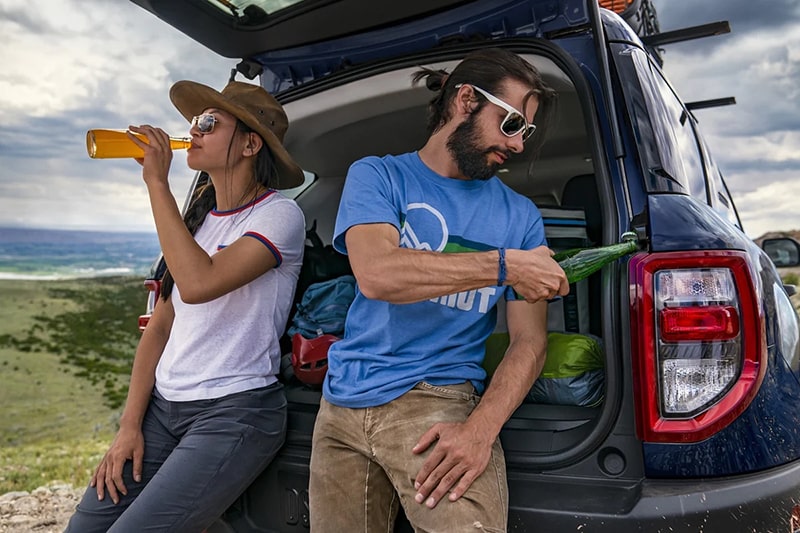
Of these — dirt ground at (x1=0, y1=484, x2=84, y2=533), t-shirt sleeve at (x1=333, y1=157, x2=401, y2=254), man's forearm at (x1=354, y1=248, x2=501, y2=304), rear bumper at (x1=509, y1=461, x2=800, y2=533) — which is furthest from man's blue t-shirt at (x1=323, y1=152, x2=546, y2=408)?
dirt ground at (x1=0, y1=484, x2=84, y2=533)

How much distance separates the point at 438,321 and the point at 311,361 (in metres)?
0.55

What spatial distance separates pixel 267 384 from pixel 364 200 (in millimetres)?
619

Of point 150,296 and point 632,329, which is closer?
point 632,329

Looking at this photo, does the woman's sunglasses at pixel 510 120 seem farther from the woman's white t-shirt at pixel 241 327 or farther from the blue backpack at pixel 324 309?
the blue backpack at pixel 324 309

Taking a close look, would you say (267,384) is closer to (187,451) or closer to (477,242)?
(187,451)

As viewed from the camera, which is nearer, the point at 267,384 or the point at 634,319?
the point at 634,319

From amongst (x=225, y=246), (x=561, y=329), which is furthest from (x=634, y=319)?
(x=225, y=246)

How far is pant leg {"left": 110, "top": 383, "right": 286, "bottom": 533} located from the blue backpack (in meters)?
0.33

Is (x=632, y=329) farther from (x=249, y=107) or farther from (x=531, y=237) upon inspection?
(x=249, y=107)

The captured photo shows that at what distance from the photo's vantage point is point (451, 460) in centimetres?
152

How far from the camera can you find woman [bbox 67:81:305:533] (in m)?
1.79

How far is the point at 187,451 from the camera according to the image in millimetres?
1800

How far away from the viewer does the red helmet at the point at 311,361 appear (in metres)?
2.10

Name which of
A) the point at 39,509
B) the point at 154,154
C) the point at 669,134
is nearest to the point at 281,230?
the point at 154,154
